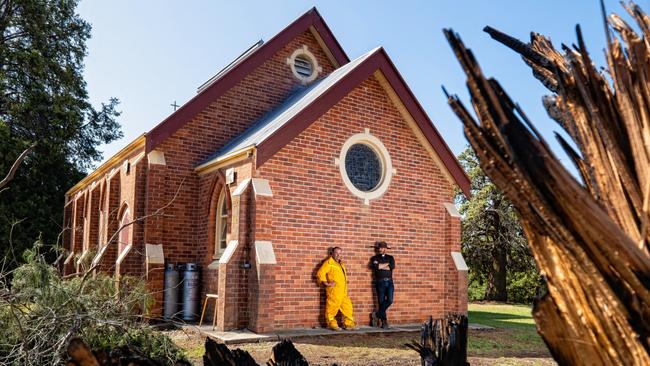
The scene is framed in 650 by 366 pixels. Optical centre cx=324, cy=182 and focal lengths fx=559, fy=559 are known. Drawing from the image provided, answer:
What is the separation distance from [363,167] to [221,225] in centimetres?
374

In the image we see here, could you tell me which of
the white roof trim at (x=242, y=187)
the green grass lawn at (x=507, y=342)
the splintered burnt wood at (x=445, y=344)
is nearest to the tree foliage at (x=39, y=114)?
the white roof trim at (x=242, y=187)

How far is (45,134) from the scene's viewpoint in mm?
24422

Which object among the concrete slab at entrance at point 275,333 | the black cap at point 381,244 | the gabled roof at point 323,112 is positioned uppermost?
the gabled roof at point 323,112

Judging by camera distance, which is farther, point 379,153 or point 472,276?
point 472,276

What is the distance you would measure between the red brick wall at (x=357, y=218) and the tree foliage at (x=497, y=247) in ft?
51.2

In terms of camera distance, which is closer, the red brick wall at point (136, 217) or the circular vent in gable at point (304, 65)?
the red brick wall at point (136, 217)

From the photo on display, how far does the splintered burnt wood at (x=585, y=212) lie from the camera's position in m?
1.37

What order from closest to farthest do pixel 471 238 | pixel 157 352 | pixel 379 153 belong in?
pixel 157 352, pixel 379 153, pixel 471 238

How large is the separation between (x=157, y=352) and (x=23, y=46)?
24025 millimetres

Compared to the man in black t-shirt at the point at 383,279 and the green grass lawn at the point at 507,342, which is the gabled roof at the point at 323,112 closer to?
the man in black t-shirt at the point at 383,279

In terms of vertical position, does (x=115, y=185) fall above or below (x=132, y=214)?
above

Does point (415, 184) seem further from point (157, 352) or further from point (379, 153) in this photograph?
point (157, 352)

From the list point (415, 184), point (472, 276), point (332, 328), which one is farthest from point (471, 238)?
point (332, 328)

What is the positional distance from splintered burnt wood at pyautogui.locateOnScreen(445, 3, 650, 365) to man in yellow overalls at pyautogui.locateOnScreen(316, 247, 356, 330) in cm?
1049
